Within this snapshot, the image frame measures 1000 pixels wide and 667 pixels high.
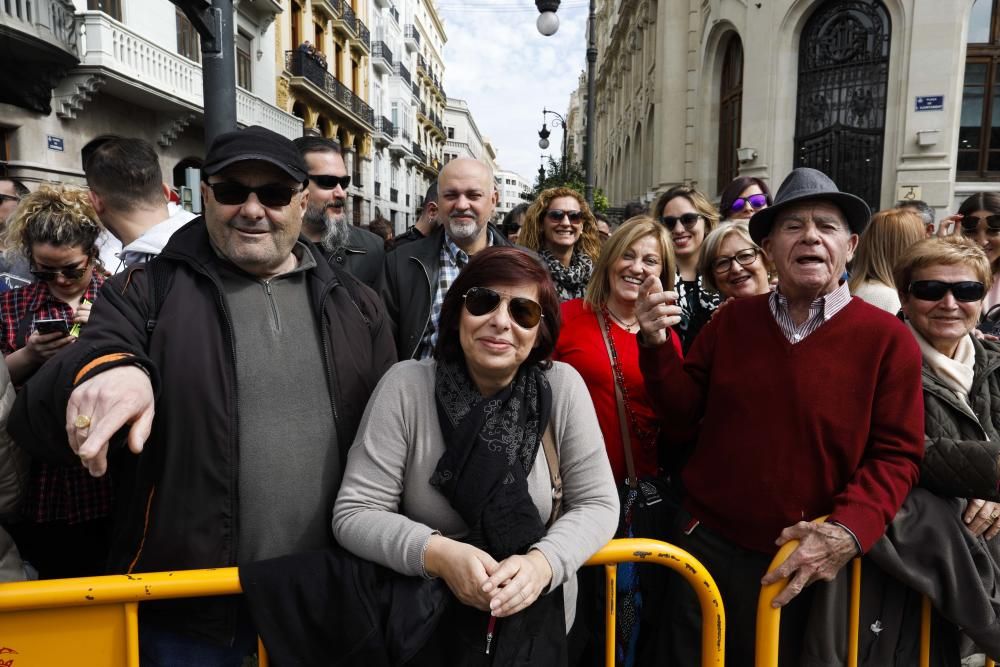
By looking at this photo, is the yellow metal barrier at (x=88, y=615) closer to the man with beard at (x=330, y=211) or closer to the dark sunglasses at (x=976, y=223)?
the man with beard at (x=330, y=211)

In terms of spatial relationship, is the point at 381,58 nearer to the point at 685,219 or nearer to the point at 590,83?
the point at 590,83

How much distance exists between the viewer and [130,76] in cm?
1132

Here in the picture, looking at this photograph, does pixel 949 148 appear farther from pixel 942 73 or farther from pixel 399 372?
pixel 399 372

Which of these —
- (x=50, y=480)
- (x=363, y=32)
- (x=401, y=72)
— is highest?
(x=401, y=72)

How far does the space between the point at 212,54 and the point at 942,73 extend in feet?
46.6

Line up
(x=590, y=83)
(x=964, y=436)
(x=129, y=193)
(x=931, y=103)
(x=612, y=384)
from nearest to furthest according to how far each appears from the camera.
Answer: (x=964, y=436) → (x=129, y=193) → (x=612, y=384) → (x=931, y=103) → (x=590, y=83)

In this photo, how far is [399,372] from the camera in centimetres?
188

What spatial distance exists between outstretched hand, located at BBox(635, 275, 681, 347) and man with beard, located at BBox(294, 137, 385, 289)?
205 cm

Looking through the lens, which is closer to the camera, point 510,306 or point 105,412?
point 105,412

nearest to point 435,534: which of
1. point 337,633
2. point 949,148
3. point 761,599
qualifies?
point 337,633

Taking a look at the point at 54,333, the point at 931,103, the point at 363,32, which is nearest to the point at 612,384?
the point at 54,333

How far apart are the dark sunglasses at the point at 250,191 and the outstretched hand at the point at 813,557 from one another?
1.98m

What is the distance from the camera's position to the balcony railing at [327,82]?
20.5 m

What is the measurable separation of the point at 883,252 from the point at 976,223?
1549mm
